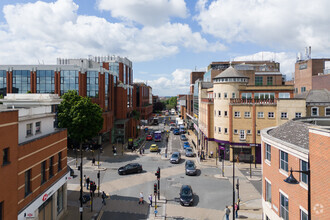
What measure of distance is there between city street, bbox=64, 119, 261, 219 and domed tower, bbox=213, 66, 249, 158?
5.63 m

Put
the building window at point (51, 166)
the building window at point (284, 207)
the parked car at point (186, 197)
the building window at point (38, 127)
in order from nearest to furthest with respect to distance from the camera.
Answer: the building window at point (284, 207)
the building window at point (38, 127)
the building window at point (51, 166)
the parked car at point (186, 197)

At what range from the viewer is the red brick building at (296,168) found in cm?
986

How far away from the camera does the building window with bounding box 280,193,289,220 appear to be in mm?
13367

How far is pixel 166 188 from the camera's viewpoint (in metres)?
26.4

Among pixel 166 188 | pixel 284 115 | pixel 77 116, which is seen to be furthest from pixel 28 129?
pixel 284 115

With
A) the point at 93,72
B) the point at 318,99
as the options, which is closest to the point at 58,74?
the point at 93,72

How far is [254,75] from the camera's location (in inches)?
2213

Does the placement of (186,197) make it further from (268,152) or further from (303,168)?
(303,168)

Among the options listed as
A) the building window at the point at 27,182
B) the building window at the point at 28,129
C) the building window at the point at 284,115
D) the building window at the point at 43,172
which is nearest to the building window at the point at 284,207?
the building window at the point at 27,182

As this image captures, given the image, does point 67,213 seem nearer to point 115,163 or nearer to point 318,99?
point 115,163

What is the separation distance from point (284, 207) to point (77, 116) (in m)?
30.7

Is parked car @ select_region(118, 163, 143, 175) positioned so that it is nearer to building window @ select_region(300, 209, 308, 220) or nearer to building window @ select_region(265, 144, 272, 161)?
building window @ select_region(265, 144, 272, 161)

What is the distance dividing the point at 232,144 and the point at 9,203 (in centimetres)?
3294

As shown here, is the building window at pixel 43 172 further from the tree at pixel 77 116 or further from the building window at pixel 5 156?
the tree at pixel 77 116
